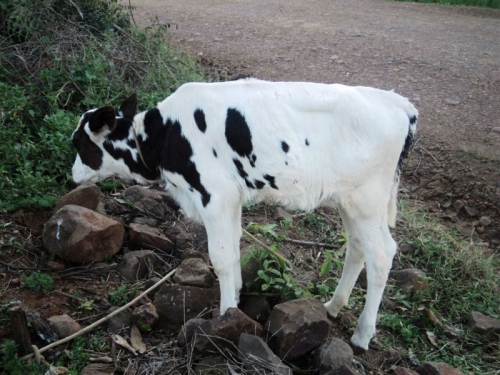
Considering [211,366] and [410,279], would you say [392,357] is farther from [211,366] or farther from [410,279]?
[211,366]

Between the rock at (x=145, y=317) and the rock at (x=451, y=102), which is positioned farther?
the rock at (x=451, y=102)

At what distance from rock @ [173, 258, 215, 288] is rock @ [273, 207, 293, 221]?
151 centimetres

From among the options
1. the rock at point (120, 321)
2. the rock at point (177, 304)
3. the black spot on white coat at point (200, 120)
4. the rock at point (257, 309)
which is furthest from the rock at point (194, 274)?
the black spot on white coat at point (200, 120)

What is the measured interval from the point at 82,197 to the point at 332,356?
2730mm

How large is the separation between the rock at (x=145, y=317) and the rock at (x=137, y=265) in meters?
0.59

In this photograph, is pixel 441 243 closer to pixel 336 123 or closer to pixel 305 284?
pixel 305 284

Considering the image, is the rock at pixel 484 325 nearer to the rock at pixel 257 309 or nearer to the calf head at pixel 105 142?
the rock at pixel 257 309

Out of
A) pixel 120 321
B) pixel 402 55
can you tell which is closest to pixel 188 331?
pixel 120 321

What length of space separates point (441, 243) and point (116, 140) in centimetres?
355

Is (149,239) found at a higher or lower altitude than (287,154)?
lower

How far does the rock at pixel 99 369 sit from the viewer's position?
413 centimetres

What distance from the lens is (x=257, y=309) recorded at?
488 cm

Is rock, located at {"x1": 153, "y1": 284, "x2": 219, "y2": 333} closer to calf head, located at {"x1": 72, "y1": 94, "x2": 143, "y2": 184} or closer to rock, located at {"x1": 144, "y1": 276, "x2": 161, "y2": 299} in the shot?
rock, located at {"x1": 144, "y1": 276, "x2": 161, "y2": 299}

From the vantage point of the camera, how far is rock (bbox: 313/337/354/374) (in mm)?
4215
